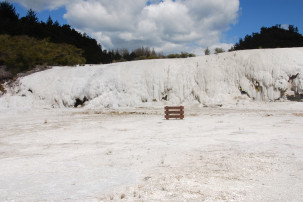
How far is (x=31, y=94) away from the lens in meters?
29.1

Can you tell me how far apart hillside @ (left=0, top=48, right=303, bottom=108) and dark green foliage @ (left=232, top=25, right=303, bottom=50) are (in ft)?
46.7

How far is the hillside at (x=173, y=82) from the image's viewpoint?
23.4 m

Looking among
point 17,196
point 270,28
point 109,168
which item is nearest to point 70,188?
point 17,196

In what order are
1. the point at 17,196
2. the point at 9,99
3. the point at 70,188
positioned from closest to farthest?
1. the point at 17,196
2. the point at 70,188
3. the point at 9,99

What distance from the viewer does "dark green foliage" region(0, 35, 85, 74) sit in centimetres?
A: 3316

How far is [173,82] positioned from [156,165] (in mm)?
19447

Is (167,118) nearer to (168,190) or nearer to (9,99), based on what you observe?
(168,190)

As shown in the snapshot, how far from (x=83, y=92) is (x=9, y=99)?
25.6 feet

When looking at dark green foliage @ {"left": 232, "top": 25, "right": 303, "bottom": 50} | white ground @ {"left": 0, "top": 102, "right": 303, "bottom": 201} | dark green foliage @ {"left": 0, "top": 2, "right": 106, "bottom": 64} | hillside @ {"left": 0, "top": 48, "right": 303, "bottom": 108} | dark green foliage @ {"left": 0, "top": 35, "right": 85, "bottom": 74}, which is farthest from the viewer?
dark green foliage @ {"left": 0, "top": 2, "right": 106, "bottom": 64}

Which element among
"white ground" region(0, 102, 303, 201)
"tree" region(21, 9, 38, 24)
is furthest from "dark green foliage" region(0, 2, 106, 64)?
"white ground" region(0, 102, 303, 201)

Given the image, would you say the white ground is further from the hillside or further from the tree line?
the tree line

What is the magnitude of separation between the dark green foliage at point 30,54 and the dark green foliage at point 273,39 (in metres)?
23.9

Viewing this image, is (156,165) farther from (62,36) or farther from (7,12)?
(7,12)

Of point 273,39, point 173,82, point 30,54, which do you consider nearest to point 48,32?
point 30,54
